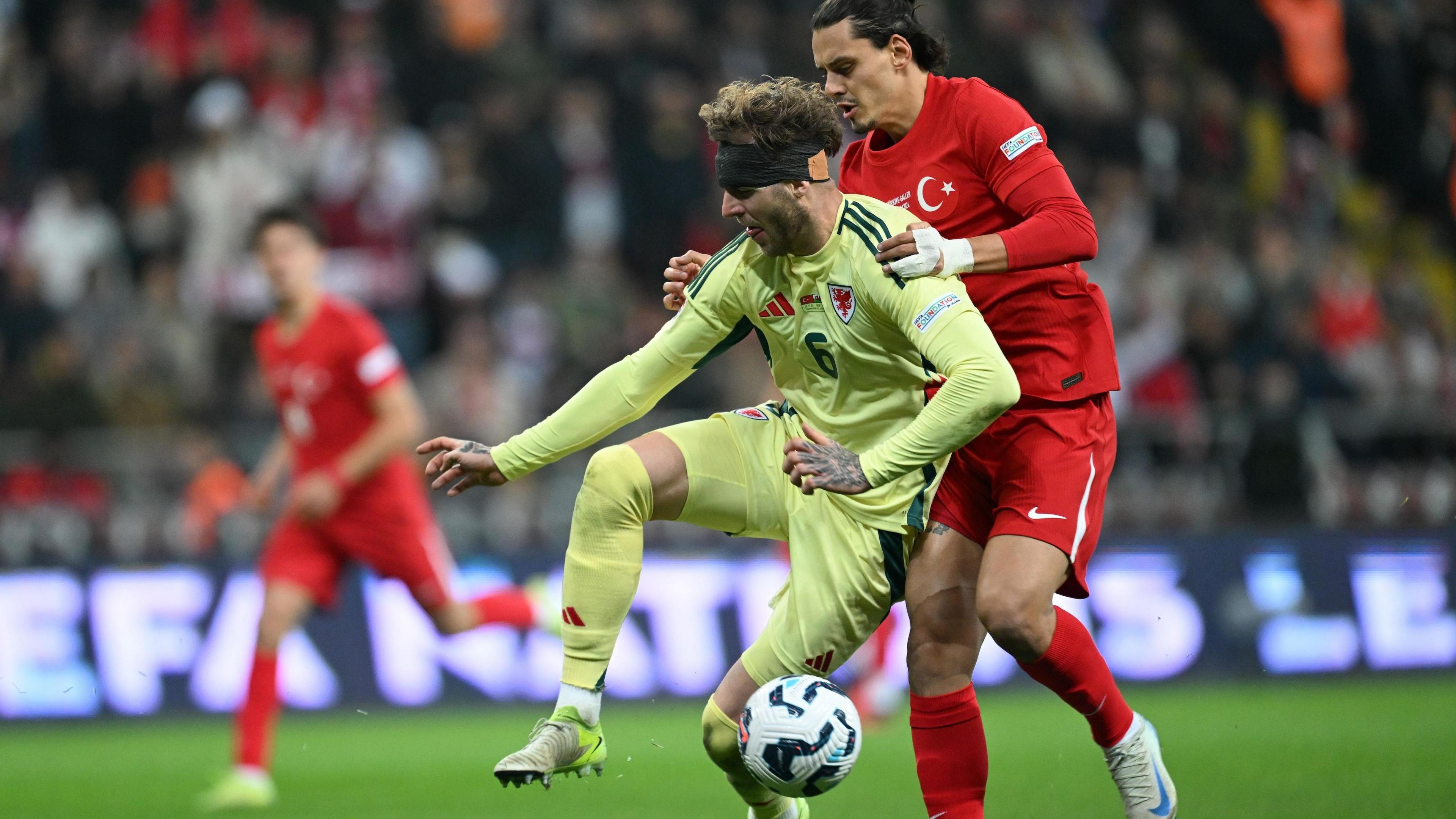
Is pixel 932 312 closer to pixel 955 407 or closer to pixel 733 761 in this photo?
pixel 955 407

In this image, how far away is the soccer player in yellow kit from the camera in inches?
193

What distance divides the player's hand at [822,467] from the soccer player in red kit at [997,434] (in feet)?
2.37

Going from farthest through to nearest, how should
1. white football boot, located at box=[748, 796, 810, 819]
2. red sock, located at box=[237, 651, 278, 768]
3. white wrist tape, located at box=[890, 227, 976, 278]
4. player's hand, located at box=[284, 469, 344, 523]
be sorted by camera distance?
1. player's hand, located at box=[284, 469, 344, 523]
2. red sock, located at box=[237, 651, 278, 768]
3. white football boot, located at box=[748, 796, 810, 819]
4. white wrist tape, located at box=[890, 227, 976, 278]

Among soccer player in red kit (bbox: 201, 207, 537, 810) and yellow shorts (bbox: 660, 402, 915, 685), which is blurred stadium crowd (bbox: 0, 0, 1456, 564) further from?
yellow shorts (bbox: 660, 402, 915, 685)

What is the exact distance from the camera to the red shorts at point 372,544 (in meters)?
8.09

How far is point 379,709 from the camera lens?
1053 cm

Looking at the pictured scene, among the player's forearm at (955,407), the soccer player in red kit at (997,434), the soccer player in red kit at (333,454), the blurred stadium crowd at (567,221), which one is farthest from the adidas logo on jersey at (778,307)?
the blurred stadium crowd at (567,221)

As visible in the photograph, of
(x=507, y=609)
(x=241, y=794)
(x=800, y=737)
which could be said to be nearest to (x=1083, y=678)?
(x=800, y=737)

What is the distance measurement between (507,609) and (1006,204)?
4.38 m

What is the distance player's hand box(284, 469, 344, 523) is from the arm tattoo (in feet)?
13.3

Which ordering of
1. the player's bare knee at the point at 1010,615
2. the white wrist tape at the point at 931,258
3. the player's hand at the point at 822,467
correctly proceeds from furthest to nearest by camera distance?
1. the player's bare knee at the point at 1010,615
2. the white wrist tape at the point at 931,258
3. the player's hand at the point at 822,467

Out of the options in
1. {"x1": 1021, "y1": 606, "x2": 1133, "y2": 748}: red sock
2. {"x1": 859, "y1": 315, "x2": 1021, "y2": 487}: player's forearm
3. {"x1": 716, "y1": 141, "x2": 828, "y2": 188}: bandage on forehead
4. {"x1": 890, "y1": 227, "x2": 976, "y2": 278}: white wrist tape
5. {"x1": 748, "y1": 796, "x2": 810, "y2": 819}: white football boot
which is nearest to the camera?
{"x1": 859, "y1": 315, "x2": 1021, "y2": 487}: player's forearm

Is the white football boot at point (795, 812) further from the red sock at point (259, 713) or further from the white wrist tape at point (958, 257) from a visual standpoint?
the red sock at point (259, 713)

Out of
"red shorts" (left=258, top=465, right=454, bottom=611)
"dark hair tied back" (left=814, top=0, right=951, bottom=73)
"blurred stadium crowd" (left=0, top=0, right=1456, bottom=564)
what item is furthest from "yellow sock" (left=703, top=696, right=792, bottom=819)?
"blurred stadium crowd" (left=0, top=0, right=1456, bottom=564)
